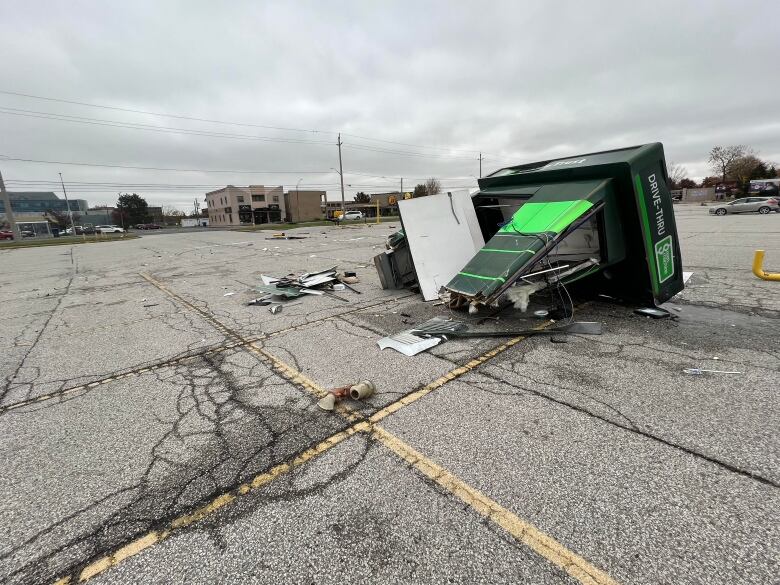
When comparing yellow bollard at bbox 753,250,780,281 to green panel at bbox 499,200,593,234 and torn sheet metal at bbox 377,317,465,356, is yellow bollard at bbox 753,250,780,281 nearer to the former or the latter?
green panel at bbox 499,200,593,234

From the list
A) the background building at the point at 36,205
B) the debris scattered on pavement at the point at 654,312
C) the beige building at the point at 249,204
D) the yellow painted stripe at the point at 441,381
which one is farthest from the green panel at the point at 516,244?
the background building at the point at 36,205

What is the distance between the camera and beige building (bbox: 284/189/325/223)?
231ft

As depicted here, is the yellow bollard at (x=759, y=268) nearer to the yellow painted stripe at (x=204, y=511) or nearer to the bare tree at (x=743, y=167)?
the yellow painted stripe at (x=204, y=511)

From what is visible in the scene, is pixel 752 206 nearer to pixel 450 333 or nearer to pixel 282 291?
pixel 450 333

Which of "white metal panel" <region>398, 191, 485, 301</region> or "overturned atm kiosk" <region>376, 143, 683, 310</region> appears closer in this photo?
"overturned atm kiosk" <region>376, 143, 683, 310</region>

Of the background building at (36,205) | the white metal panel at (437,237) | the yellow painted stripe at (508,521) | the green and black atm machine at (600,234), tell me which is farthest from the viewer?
the background building at (36,205)

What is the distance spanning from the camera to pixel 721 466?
237 centimetres

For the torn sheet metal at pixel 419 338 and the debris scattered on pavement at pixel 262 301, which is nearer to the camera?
the torn sheet metal at pixel 419 338

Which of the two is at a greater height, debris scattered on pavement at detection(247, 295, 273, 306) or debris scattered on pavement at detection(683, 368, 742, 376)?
debris scattered on pavement at detection(247, 295, 273, 306)

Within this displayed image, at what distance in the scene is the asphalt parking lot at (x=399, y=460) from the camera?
6.12 ft

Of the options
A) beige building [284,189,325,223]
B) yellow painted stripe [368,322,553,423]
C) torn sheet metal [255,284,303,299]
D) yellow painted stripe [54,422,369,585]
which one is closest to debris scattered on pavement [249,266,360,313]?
torn sheet metal [255,284,303,299]

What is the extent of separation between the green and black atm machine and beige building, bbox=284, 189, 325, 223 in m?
67.1

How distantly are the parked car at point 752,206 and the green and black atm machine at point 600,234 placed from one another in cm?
3371

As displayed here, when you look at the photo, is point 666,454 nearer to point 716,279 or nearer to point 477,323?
point 477,323
